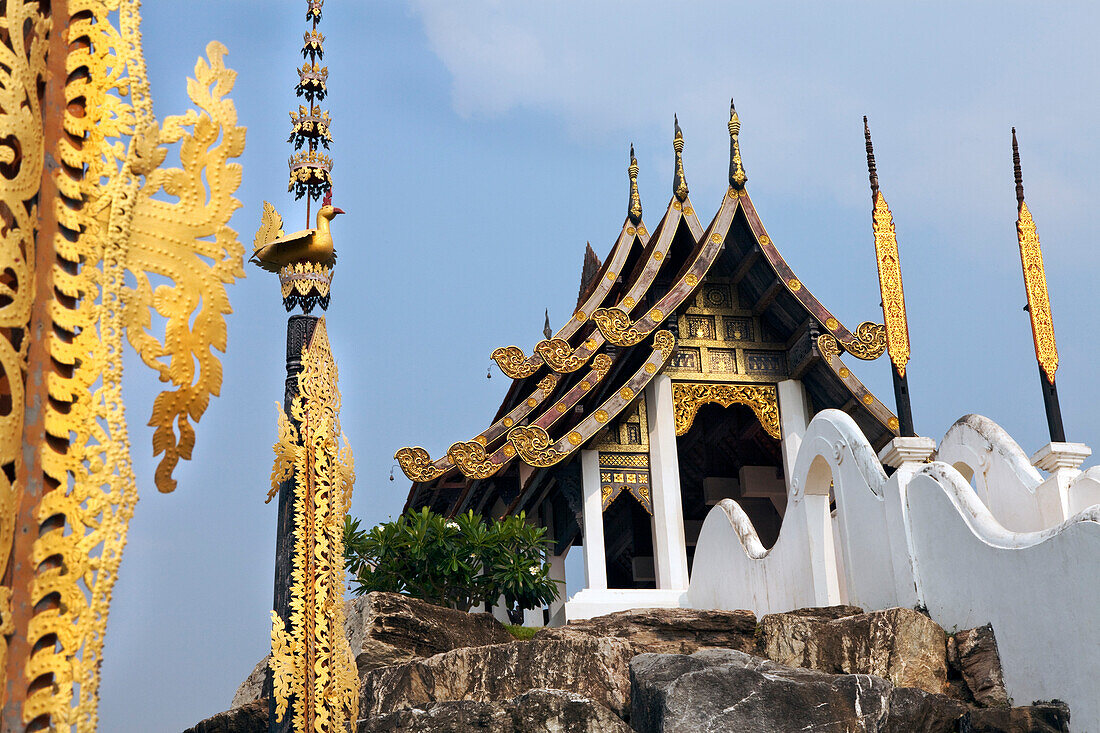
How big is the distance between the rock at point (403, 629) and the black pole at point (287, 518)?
2.92 meters

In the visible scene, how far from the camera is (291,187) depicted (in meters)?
6.71

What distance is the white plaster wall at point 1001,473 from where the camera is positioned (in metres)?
9.12

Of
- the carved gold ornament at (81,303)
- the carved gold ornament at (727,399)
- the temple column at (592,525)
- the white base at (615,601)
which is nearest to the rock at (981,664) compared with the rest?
the white base at (615,601)

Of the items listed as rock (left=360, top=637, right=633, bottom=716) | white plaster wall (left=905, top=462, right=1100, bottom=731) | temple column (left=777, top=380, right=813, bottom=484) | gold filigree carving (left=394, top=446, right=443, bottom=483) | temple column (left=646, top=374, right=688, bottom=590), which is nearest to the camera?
white plaster wall (left=905, top=462, right=1100, bottom=731)

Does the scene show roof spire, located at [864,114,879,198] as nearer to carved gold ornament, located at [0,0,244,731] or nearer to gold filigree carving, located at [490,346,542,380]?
gold filigree carving, located at [490,346,542,380]

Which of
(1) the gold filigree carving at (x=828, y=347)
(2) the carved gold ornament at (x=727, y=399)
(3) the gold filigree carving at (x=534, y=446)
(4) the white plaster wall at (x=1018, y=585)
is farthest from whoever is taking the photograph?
(2) the carved gold ornament at (x=727, y=399)

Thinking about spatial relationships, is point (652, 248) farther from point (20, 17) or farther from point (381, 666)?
point (20, 17)

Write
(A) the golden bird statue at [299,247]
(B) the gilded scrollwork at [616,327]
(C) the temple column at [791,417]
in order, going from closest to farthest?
(A) the golden bird statue at [299,247] < (B) the gilded scrollwork at [616,327] < (C) the temple column at [791,417]

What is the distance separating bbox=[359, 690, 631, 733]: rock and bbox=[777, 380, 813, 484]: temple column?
662 cm

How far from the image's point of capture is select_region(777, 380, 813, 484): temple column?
1342 cm

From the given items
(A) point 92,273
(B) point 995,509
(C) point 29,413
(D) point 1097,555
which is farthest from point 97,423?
(B) point 995,509


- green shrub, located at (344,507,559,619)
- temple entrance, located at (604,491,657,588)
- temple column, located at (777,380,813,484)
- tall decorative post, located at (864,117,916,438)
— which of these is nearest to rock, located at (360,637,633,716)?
green shrub, located at (344,507,559,619)

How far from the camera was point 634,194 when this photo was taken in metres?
15.7

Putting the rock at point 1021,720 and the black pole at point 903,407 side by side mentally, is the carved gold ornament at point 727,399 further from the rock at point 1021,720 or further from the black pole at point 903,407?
the rock at point 1021,720
